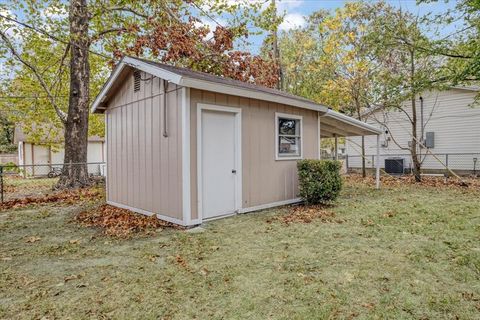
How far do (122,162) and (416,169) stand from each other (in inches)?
449

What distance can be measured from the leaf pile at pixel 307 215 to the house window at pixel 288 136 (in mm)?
1362

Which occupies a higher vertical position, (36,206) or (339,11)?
(339,11)

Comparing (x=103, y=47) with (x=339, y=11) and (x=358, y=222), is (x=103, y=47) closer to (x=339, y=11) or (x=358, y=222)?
(x=339, y=11)

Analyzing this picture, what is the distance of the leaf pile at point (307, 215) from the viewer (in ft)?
19.4

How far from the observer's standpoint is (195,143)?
18.2ft

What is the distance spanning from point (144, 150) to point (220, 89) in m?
2.15

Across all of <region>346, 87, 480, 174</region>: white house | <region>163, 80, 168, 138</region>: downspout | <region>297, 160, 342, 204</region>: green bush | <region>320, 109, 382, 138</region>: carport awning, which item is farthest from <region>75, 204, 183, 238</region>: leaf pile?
<region>346, 87, 480, 174</region>: white house

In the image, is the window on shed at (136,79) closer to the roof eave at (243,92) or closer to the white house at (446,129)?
the roof eave at (243,92)

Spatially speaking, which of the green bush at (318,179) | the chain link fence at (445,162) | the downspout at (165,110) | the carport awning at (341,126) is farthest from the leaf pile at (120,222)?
the chain link fence at (445,162)

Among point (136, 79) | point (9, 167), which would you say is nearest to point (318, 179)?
point (136, 79)

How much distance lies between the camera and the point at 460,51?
10.3 meters

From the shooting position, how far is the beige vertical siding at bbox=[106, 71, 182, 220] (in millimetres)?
5602

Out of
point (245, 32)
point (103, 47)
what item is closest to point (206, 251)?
point (245, 32)

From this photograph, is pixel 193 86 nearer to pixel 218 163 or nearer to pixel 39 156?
pixel 218 163
